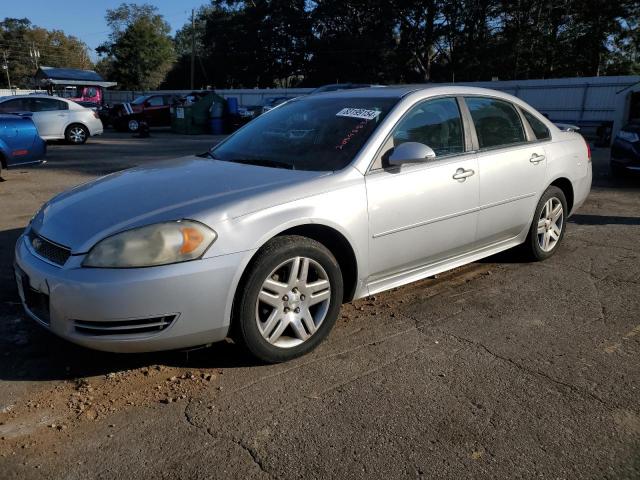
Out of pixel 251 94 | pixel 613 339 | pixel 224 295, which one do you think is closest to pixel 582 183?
pixel 613 339

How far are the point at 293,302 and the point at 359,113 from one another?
1.49 meters

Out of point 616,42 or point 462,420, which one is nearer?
point 462,420

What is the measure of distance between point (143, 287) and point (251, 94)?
35.7 m

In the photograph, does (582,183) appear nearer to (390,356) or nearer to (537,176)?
(537,176)

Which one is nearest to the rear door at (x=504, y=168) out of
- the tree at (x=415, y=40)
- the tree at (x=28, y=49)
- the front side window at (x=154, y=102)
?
the front side window at (x=154, y=102)

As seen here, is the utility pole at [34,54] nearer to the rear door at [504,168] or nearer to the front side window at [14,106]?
the front side window at [14,106]

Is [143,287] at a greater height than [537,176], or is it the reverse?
[537,176]

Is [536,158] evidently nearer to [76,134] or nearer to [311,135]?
[311,135]

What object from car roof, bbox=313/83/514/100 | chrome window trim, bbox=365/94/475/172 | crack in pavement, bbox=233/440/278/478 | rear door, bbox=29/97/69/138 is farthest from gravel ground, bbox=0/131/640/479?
rear door, bbox=29/97/69/138

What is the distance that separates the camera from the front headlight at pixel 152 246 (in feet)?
8.95

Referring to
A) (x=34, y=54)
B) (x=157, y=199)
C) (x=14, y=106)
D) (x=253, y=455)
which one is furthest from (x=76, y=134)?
(x=34, y=54)

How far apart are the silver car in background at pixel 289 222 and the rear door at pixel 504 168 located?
1cm

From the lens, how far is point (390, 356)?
10.8 ft

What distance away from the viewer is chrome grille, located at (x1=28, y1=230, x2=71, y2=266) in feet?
9.40
